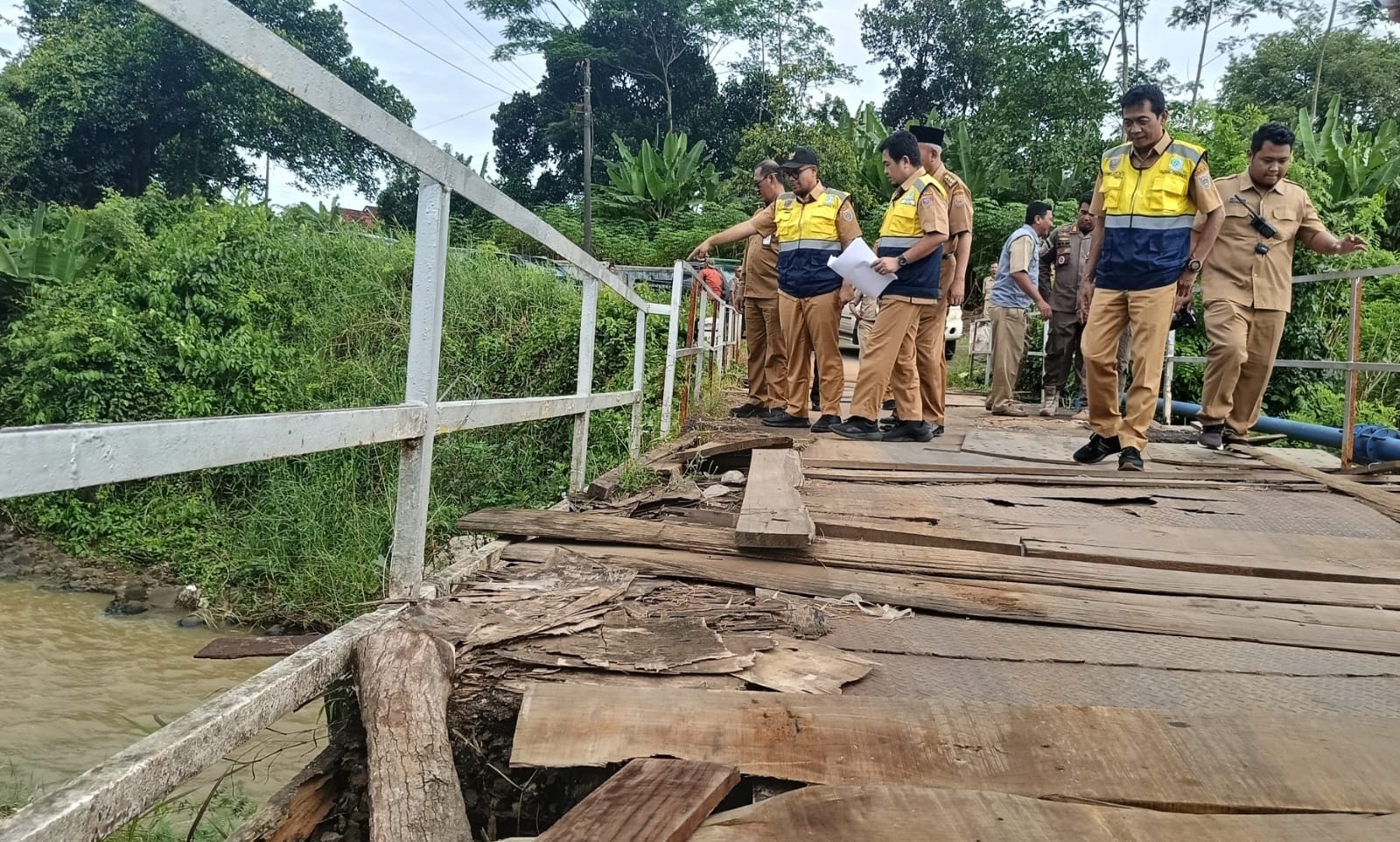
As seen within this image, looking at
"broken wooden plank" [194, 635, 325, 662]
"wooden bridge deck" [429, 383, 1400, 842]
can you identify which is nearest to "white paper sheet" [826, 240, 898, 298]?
"wooden bridge deck" [429, 383, 1400, 842]

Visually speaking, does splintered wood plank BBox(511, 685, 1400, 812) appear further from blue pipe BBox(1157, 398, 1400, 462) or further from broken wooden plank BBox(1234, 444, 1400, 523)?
blue pipe BBox(1157, 398, 1400, 462)

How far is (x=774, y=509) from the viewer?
9.36ft

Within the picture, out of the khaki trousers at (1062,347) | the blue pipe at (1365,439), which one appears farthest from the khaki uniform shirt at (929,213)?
the khaki trousers at (1062,347)

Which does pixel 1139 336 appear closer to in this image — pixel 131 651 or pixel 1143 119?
pixel 1143 119

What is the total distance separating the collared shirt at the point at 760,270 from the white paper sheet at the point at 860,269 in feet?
5.66

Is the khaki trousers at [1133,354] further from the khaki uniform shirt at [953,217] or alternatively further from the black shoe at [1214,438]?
the khaki uniform shirt at [953,217]

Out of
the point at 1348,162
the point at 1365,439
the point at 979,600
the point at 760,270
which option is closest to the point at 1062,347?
the point at 760,270

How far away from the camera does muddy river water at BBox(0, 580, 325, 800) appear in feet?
18.7

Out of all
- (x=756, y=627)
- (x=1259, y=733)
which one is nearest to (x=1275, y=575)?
(x=1259, y=733)

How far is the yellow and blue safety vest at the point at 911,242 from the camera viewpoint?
5.33 meters

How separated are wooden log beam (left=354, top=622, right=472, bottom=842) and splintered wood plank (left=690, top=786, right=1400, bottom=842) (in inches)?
16.2

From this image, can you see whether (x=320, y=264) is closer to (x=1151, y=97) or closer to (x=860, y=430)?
(x=860, y=430)

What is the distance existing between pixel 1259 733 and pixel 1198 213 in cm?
349

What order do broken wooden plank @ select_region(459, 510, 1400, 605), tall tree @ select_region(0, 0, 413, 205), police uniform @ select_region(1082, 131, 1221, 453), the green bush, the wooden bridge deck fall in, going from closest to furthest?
the wooden bridge deck
broken wooden plank @ select_region(459, 510, 1400, 605)
police uniform @ select_region(1082, 131, 1221, 453)
the green bush
tall tree @ select_region(0, 0, 413, 205)
